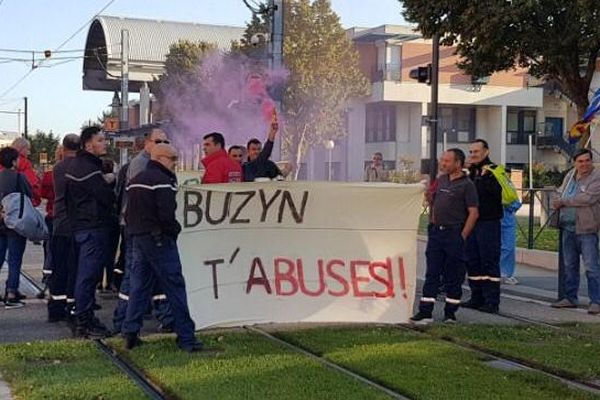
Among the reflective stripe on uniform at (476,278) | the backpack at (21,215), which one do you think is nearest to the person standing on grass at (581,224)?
the reflective stripe on uniform at (476,278)

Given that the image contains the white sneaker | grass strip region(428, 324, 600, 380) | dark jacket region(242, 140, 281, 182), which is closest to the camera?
grass strip region(428, 324, 600, 380)

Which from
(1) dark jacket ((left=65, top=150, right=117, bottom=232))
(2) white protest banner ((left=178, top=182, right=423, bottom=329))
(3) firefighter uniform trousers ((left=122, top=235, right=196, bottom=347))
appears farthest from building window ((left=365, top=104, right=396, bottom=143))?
(3) firefighter uniform trousers ((left=122, top=235, right=196, bottom=347))

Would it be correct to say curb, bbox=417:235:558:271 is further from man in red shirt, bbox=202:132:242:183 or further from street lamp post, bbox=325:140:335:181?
street lamp post, bbox=325:140:335:181

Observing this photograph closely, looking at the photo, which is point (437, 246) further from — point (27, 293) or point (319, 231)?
point (27, 293)

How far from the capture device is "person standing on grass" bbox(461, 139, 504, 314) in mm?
10195

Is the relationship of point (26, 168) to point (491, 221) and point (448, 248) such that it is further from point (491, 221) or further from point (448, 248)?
point (491, 221)

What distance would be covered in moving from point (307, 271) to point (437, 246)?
4.63 ft

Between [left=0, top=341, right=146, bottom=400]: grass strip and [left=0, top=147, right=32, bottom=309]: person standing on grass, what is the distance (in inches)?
107

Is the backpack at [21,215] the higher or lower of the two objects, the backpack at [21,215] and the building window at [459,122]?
the lower

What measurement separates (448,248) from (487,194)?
1.56 m

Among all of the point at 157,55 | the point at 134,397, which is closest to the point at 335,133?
the point at 157,55

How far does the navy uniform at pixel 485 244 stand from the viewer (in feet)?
33.4

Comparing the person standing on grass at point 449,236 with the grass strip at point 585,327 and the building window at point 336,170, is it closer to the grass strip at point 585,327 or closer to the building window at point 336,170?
the grass strip at point 585,327

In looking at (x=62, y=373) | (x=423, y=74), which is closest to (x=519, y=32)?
(x=423, y=74)
